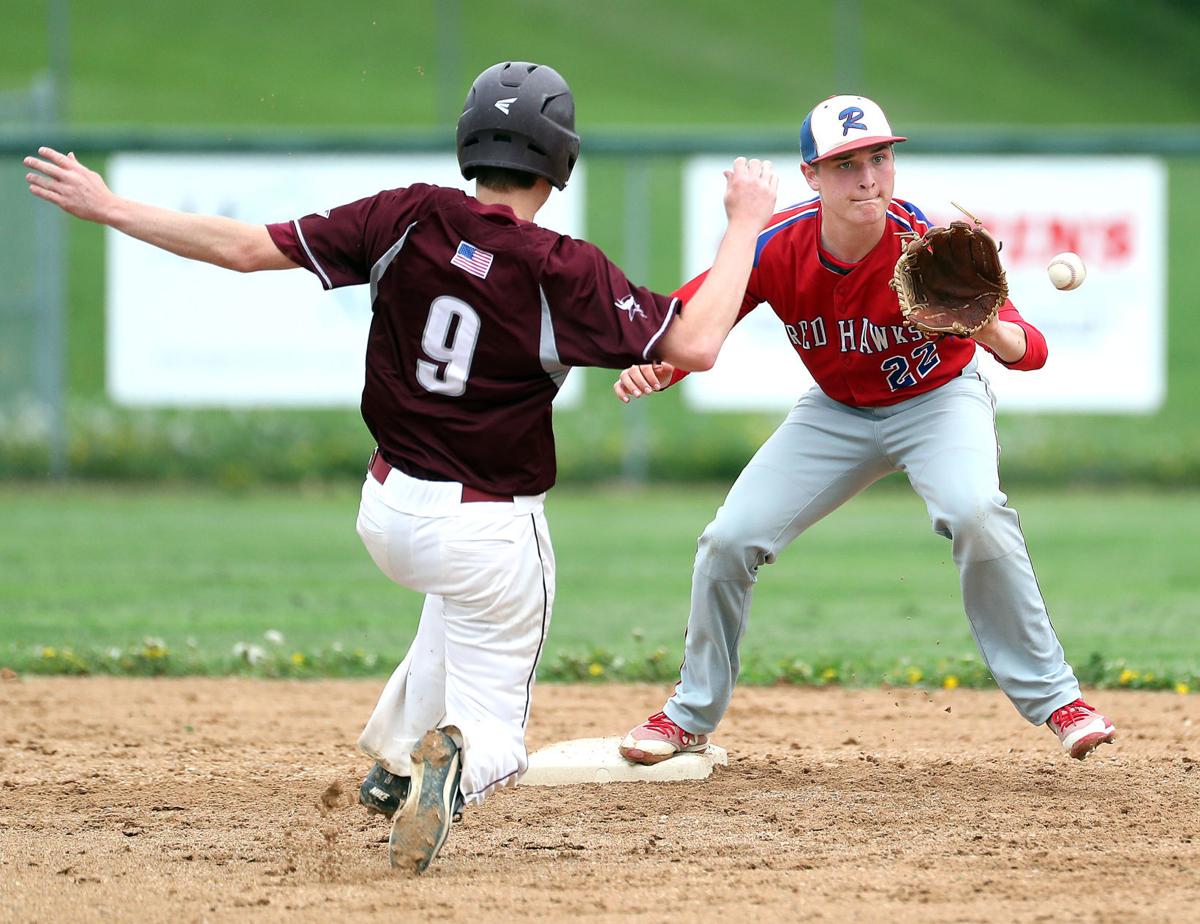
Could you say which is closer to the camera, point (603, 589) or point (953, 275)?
point (953, 275)

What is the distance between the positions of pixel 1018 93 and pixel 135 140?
18653 mm

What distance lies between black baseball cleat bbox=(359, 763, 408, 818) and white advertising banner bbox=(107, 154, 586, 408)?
29.5 feet

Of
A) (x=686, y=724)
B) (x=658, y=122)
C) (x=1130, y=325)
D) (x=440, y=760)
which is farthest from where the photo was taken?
(x=658, y=122)

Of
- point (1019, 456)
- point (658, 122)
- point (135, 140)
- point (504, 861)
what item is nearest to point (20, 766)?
point (504, 861)

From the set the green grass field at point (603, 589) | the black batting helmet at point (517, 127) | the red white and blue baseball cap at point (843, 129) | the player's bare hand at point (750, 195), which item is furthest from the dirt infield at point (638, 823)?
the red white and blue baseball cap at point (843, 129)

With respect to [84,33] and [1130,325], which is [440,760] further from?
[84,33]

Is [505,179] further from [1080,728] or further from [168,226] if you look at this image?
[1080,728]

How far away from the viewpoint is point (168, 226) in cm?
378

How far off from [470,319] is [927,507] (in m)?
1.74

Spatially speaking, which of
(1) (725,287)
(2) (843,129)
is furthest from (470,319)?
(2) (843,129)

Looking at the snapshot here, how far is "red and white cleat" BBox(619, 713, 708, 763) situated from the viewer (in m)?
4.93

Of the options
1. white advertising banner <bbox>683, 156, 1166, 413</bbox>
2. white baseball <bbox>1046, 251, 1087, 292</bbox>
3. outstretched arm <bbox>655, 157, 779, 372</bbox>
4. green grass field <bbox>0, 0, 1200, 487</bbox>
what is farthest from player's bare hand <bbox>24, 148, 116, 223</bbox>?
green grass field <bbox>0, 0, 1200, 487</bbox>

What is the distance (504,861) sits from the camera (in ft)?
13.1

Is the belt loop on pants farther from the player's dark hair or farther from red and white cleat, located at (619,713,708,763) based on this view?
red and white cleat, located at (619,713,708,763)
